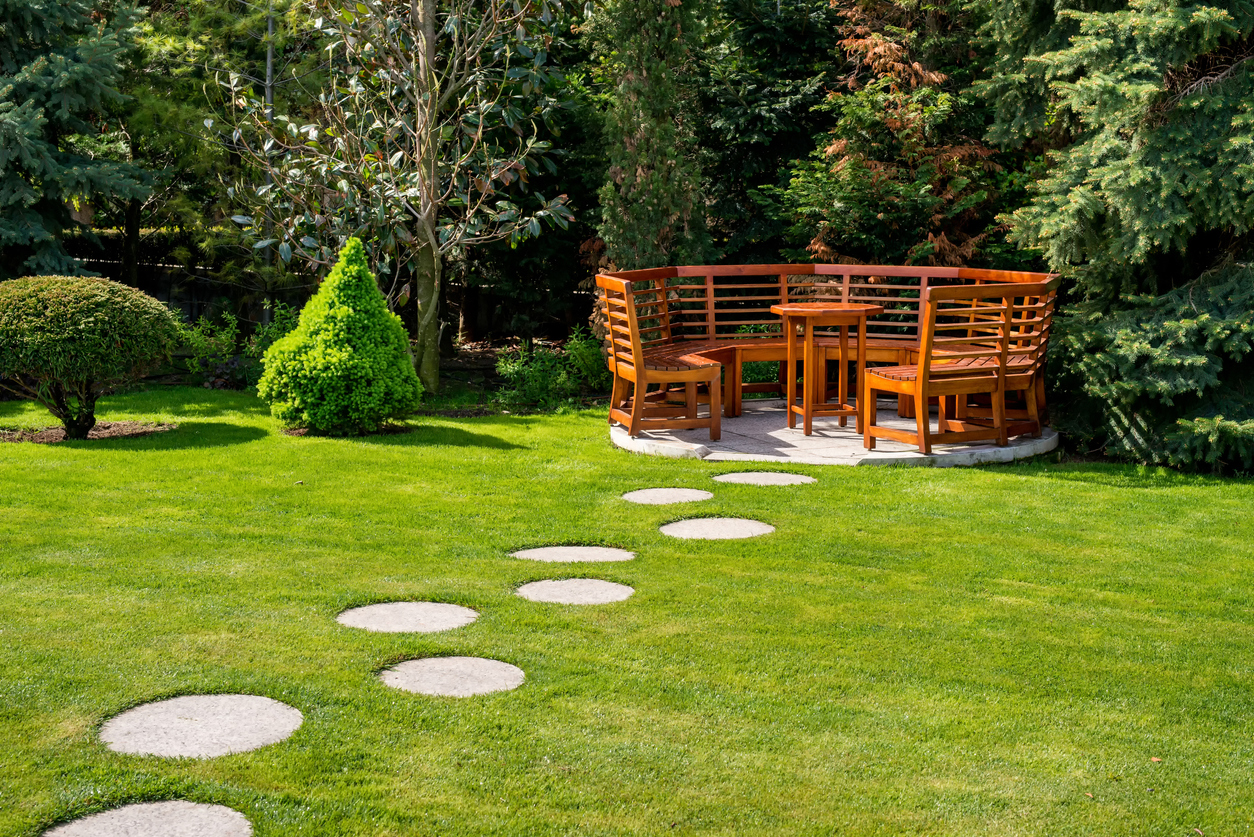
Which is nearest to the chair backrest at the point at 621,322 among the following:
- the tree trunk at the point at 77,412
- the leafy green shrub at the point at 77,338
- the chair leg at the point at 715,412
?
the chair leg at the point at 715,412

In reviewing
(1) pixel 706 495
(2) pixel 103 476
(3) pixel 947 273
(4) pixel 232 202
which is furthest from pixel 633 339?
(4) pixel 232 202

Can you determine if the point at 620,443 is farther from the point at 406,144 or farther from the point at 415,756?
the point at 415,756

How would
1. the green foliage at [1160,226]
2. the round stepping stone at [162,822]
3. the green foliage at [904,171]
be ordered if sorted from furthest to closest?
the green foliage at [904,171] → the green foliage at [1160,226] → the round stepping stone at [162,822]

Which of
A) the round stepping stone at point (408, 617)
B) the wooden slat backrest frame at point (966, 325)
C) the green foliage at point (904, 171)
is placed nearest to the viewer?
the round stepping stone at point (408, 617)

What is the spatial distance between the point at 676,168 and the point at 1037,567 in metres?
6.55

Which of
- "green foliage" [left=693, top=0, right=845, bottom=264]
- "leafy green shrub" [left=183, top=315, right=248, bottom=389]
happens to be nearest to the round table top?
"green foliage" [left=693, top=0, right=845, bottom=264]

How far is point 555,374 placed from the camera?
11484 millimetres

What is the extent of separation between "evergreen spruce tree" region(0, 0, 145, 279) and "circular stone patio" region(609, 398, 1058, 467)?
6177 millimetres

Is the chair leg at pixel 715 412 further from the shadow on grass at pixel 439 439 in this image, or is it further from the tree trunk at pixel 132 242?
the tree trunk at pixel 132 242

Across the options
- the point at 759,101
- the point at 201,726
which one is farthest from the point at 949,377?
the point at 759,101

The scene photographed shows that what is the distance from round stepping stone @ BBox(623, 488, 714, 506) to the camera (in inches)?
269

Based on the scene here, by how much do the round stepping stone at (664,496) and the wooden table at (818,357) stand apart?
6.53ft

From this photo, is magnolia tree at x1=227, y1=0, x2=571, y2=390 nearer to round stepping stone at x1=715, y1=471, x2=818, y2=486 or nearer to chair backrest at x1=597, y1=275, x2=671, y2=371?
chair backrest at x1=597, y1=275, x2=671, y2=371

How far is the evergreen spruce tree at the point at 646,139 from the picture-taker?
10805mm
